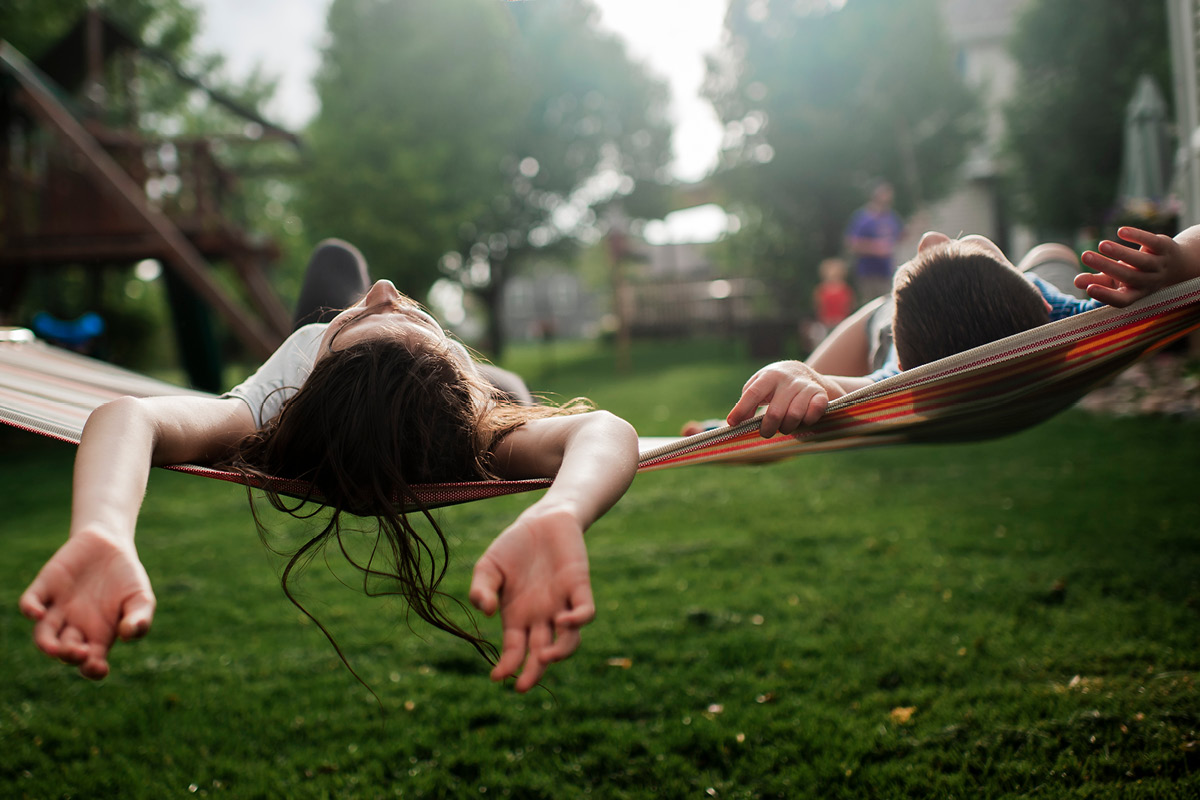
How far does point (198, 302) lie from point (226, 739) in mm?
6511

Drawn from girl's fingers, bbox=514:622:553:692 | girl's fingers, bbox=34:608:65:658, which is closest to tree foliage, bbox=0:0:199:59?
girl's fingers, bbox=34:608:65:658

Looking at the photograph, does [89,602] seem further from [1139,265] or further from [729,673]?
[729,673]

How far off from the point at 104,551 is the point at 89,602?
5 cm

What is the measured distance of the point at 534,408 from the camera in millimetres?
1442

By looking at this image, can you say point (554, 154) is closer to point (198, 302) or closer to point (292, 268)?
point (292, 268)

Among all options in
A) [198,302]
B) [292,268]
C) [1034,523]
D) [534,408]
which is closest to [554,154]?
[292,268]

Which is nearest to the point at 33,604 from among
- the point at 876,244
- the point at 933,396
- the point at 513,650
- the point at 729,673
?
the point at 513,650

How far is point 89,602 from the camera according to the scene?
2.56ft

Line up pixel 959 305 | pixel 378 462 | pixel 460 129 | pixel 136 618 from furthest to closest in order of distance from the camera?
1. pixel 460 129
2. pixel 959 305
3. pixel 378 462
4. pixel 136 618

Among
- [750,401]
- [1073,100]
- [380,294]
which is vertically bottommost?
[750,401]

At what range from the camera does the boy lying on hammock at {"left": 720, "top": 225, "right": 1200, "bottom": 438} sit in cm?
125

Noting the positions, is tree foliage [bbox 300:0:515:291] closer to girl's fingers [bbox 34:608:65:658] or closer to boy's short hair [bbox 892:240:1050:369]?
boy's short hair [bbox 892:240:1050:369]

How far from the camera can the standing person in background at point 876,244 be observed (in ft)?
27.5

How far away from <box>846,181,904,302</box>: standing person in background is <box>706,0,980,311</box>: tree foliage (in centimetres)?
405
